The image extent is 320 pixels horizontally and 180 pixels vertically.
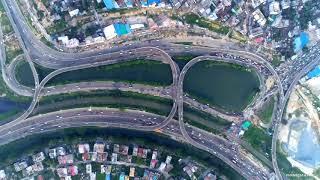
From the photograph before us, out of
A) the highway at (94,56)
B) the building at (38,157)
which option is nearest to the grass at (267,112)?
the highway at (94,56)

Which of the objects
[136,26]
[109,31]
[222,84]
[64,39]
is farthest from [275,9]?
[64,39]

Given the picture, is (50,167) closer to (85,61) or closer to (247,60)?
(85,61)

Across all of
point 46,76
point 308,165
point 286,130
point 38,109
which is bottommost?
point 308,165

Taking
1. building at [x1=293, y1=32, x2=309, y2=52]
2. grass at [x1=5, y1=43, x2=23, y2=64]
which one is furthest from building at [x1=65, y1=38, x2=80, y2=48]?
building at [x1=293, y1=32, x2=309, y2=52]

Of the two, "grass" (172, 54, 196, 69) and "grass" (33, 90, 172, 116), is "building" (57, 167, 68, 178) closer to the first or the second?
"grass" (33, 90, 172, 116)

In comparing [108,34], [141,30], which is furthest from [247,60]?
[108,34]

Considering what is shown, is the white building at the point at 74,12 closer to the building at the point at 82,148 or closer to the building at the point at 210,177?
the building at the point at 82,148
